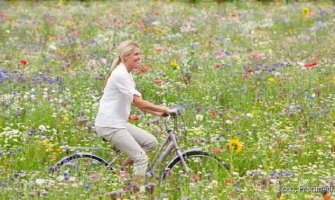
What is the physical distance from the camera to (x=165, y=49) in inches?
461

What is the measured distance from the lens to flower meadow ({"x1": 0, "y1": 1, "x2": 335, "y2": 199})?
5926mm

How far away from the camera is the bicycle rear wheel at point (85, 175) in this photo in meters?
5.45

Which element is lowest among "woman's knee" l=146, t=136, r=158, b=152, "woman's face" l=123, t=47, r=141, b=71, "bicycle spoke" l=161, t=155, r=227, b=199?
"bicycle spoke" l=161, t=155, r=227, b=199

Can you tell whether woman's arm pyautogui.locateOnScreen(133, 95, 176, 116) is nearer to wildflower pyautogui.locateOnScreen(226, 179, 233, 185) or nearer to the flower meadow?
the flower meadow

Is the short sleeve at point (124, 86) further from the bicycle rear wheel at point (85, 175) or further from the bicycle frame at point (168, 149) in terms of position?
the bicycle rear wheel at point (85, 175)

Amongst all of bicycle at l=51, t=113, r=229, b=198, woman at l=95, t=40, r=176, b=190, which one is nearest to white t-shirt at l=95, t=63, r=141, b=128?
woman at l=95, t=40, r=176, b=190

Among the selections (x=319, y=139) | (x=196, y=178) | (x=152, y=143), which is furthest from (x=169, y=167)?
(x=319, y=139)

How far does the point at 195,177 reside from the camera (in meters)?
5.89

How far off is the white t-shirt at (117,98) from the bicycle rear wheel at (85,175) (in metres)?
0.42

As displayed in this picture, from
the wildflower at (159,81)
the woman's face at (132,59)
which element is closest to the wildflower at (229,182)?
the woman's face at (132,59)

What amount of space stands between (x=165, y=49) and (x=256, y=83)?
2873 millimetres

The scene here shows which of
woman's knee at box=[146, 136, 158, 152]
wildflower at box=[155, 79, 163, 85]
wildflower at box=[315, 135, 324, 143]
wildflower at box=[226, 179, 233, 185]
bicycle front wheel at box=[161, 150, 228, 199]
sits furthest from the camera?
wildflower at box=[155, 79, 163, 85]

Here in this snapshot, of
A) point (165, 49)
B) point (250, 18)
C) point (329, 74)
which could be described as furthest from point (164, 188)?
point (250, 18)

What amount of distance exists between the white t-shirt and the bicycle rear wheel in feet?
1.38
